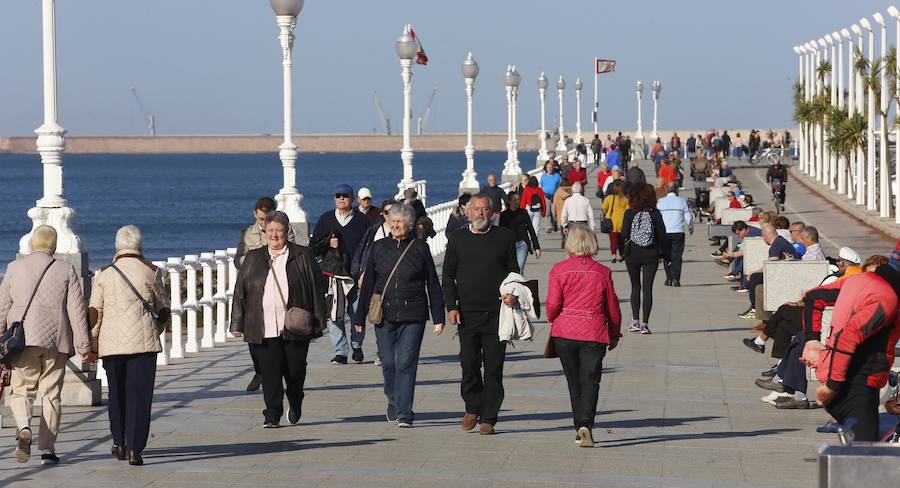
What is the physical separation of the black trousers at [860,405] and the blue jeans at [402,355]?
3.58 m

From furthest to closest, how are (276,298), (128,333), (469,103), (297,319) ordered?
(469,103)
(276,298)
(297,319)
(128,333)

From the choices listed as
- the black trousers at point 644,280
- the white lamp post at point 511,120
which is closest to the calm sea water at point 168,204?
the white lamp post at point 511,120

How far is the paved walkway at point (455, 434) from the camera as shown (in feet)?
32.5

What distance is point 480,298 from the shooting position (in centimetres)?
1157

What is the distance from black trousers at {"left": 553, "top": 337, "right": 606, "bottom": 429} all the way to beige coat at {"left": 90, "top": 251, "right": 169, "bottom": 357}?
8.75 feet

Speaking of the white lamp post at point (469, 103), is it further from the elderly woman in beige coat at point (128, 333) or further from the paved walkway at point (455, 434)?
the elderly woman in beige coat at point (128, 333)

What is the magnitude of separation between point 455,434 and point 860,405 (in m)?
3.34

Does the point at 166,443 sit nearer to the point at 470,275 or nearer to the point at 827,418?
the point at 470,275

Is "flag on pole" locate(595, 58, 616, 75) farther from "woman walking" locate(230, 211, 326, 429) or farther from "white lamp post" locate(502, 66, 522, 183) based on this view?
"woman walking" locate(230, 211, 326, 429)

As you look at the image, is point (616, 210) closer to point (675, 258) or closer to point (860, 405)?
point (675, 258)

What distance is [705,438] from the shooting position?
11438 millimetres

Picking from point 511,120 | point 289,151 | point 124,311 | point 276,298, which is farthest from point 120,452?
point 511,120

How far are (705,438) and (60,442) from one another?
14.4 ft

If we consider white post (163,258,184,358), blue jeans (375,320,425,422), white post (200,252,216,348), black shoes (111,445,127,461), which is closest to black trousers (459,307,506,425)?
blue jeans (375,320,425,422)
